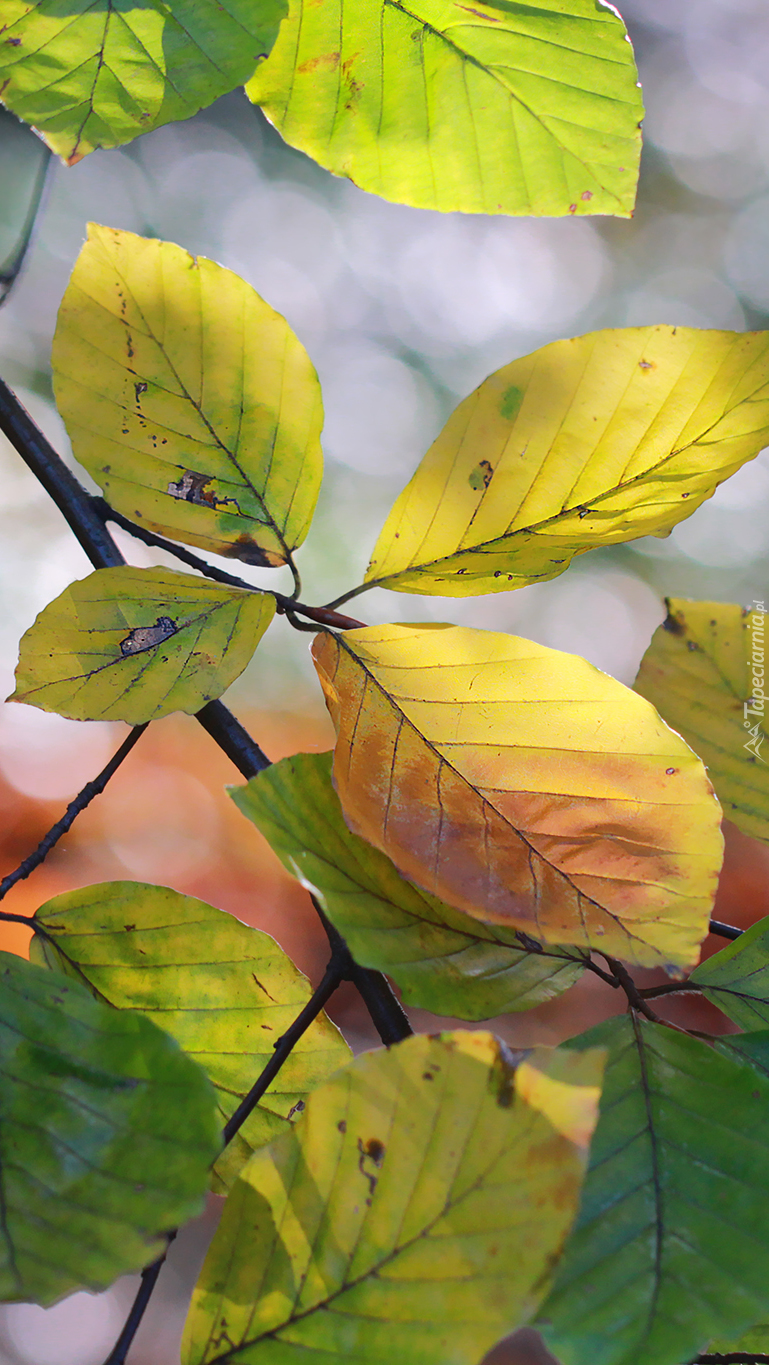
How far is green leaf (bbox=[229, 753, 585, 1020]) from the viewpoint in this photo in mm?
203

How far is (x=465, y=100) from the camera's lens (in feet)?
1.06

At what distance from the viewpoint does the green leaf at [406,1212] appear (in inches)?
6.4

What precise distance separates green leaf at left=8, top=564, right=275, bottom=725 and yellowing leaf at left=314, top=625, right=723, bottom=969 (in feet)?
0.11

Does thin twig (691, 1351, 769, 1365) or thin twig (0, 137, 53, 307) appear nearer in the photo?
thin twig (691, 1351, 769, 1365)

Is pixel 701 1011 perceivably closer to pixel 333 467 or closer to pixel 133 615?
pixel 333 467

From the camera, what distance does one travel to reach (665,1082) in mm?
228

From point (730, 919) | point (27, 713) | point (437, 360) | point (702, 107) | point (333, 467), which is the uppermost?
point (702, 107)

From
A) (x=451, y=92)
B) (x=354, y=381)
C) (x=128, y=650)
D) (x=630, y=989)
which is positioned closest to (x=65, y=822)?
(x=128, y=650)

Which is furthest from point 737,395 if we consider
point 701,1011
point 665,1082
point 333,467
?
point 333,467

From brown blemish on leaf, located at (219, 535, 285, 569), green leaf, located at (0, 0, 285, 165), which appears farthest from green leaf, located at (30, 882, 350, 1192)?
green leaf, located at (0, 0, 285, 165)

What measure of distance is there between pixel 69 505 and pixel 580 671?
23cm

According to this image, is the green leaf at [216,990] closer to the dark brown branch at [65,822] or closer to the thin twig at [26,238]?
the dark brown branch at [65,822]

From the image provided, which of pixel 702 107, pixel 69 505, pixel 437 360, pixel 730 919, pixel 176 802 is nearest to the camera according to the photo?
pixel 69 505

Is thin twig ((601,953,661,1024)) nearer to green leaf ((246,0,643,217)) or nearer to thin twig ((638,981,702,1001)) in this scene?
thin twig ((638,981,702,1001))
